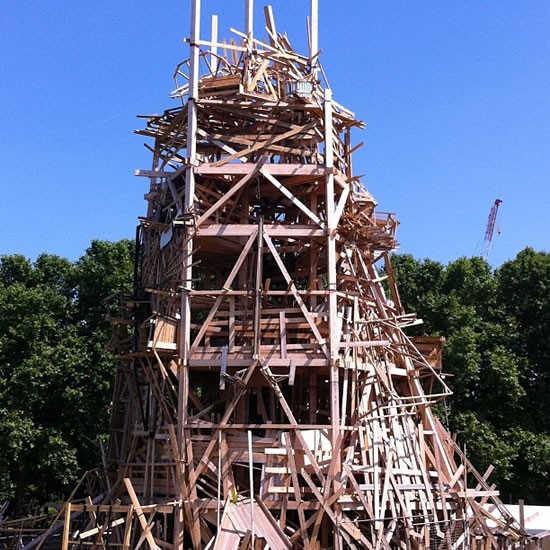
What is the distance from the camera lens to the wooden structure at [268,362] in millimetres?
22156

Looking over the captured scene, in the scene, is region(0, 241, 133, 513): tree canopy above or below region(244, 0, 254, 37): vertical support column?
below

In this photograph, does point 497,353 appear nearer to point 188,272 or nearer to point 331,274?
point 331,274

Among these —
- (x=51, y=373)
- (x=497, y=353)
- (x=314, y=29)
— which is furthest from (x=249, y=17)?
(x=497, y=353)

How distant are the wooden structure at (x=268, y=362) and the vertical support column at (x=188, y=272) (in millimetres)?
57

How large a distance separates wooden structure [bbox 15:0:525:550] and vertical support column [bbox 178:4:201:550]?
0.06 meters

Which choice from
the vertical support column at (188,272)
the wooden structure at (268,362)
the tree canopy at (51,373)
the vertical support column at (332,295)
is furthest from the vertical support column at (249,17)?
the tree canopy at (51,373)

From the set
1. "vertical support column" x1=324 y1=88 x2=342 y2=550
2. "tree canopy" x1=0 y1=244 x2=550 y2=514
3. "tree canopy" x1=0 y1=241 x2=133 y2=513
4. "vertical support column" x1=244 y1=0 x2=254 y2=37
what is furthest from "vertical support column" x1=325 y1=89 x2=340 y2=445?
"tree canopy" x1=0 y1=241 x2=133 y2=513

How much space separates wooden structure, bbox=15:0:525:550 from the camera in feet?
72.7

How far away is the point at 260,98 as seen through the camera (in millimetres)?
26609

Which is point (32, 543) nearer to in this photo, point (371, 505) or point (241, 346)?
point (241, 346)

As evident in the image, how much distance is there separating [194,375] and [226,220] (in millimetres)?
5497

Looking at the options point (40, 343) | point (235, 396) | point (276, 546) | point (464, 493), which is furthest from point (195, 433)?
point (40, 343)

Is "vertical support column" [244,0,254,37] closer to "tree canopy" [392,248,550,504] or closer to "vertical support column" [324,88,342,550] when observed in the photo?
"vertical support column" [324,88,342,550]

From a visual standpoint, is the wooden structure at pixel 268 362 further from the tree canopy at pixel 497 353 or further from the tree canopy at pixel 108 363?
the tree canopy at pixel 497 353
